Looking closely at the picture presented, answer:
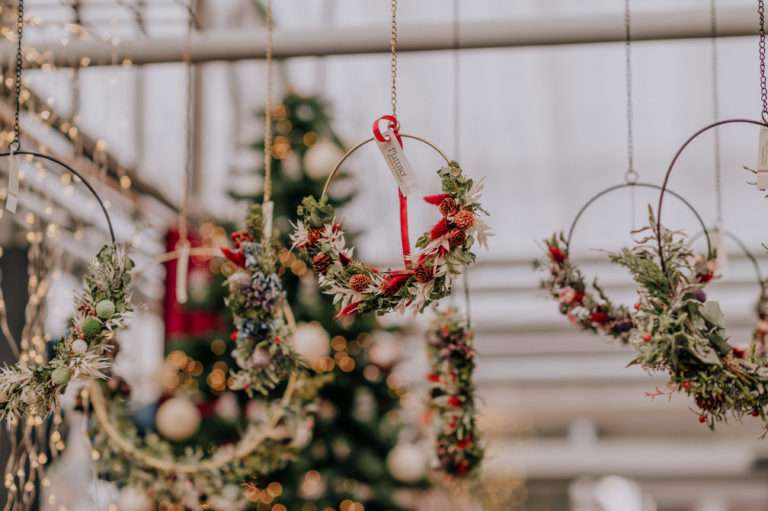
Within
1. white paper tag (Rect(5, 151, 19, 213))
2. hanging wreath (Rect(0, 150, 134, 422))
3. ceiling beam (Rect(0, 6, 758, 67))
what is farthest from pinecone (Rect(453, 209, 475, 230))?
ceiling beam (Rect(0, 6, 758, 67))

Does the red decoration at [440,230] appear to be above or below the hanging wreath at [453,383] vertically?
above

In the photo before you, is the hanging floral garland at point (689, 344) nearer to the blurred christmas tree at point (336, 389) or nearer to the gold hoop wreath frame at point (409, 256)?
the gold hoop wreath frame at point (409, 256)

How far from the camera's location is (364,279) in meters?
2.43

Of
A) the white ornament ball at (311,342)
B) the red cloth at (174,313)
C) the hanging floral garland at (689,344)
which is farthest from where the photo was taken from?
the red cloth at (174,313)

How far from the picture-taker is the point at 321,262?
2.47 meters

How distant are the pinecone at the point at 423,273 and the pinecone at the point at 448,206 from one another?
13 centimetres

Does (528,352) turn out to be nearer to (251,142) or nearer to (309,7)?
(309,7)

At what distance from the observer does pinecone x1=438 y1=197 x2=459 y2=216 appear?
241 cm

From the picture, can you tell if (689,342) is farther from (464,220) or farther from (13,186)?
(13,186)

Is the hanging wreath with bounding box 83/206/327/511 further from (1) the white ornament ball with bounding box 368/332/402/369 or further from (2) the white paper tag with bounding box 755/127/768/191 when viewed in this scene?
(1) the white ornament ball with bounding box 368/332/402/369

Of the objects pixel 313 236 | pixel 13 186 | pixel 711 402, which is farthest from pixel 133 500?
pixel 711 402

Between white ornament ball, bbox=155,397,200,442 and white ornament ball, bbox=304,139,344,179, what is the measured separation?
1.30 m

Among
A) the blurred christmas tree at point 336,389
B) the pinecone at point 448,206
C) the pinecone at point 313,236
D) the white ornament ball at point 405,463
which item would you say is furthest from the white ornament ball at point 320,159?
the pinecone at point 448,206

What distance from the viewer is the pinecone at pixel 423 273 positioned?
2396 mm
